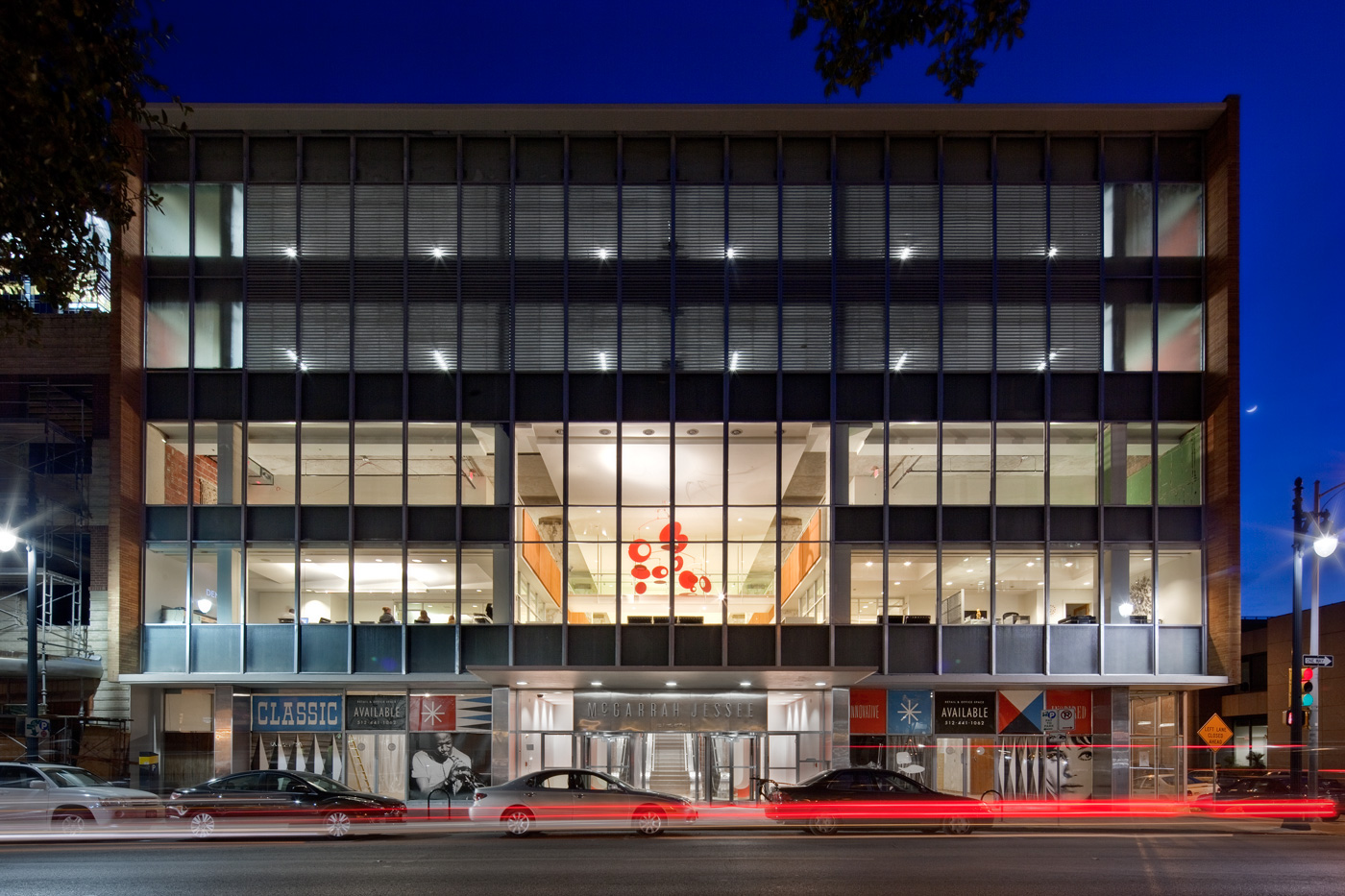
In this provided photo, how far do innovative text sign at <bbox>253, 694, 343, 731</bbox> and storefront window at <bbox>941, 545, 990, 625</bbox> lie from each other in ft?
52.6

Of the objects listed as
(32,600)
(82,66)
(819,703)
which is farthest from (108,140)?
(819,703)

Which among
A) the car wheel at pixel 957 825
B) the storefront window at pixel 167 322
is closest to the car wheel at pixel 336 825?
the car wheel at pixel 957 825

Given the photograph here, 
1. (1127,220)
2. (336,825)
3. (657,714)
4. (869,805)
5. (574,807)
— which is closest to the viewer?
(336,825)

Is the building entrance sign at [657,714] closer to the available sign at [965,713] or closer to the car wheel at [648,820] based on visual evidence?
the available sign at [965,713]

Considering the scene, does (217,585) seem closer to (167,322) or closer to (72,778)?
(72,778)

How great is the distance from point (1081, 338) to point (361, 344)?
61.4 feet

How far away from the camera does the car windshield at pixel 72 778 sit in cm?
2116

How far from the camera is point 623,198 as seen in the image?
28031mm

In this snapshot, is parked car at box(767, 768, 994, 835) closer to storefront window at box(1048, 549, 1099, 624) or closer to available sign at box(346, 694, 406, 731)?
storefront window at box(1048, 549, 1099, 624)

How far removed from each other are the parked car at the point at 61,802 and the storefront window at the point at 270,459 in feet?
27.0

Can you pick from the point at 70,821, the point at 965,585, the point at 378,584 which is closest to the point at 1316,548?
the point at 965,585

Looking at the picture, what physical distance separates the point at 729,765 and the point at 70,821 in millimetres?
15454

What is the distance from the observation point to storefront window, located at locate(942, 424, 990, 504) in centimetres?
2738

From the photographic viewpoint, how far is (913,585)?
2728 cm
